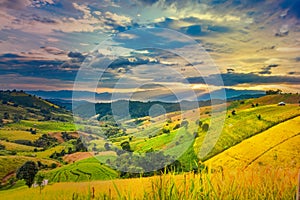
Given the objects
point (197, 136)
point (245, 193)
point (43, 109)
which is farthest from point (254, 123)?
point (43, 109)

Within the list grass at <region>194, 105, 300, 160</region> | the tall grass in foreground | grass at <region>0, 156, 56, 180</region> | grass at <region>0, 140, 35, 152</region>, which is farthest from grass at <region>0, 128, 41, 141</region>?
the tall grass in foreground

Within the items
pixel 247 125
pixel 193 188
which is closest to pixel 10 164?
pixel 247 125

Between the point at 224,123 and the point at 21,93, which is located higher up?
the point at 21,93

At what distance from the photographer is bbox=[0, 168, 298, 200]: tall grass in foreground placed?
14.3 feet

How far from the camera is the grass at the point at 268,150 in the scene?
12039 mm

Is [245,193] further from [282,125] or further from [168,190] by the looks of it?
[282,125]

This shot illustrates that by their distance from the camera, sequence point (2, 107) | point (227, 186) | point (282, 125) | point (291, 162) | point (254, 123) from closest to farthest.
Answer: point (227, 186), point (291, 162), point (282, 125), point (254, 123), point (2, 107)

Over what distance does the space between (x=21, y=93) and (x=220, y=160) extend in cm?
10338

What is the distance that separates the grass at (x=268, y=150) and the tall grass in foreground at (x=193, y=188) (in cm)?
647

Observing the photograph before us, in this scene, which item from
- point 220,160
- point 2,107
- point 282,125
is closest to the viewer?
point 220,160

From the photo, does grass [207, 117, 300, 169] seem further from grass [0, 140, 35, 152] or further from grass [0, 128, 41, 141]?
→ grass [0, 128, 41, 141]

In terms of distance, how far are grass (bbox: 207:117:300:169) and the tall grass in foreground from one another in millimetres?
6468

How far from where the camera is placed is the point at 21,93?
108 m

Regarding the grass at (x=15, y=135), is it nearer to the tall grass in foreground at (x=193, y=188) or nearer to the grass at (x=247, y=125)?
the grass at (x=247, y=125)
